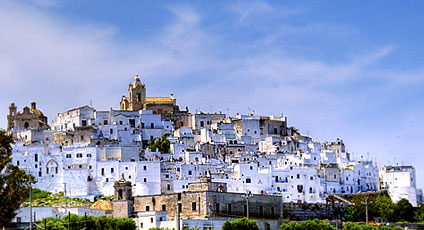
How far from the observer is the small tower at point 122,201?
66.6 metres

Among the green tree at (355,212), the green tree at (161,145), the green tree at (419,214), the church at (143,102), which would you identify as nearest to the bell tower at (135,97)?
the church at (143,102)

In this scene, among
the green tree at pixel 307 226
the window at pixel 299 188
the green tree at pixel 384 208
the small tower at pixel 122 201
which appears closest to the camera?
the green tree at pixel 307 226

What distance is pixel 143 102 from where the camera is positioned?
97.2 m

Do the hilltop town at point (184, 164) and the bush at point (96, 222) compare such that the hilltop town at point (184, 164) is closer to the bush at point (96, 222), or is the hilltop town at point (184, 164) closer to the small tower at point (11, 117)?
the small tower at point (11, 117)

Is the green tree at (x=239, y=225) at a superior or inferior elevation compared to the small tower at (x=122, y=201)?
inferior

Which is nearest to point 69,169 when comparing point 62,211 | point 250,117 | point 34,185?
point 34,185

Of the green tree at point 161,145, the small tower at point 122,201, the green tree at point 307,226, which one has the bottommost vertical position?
the green tree at point 307,226

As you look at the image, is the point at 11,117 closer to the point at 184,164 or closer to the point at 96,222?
the point at 184,164

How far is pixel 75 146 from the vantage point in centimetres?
8269

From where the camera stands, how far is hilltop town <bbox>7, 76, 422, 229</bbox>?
68.2 metres

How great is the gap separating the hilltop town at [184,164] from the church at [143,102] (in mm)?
135

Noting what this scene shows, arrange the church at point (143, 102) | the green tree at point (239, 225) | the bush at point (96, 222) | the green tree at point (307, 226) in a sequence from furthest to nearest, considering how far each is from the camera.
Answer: the church at point (143, 102)
the green tree at point (307, 226)
the green tree at point (239, 225)
the bush at point (96, 222)

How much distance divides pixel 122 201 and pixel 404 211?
34.0 metres

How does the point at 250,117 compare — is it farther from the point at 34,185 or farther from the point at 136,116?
the point at 34,185
